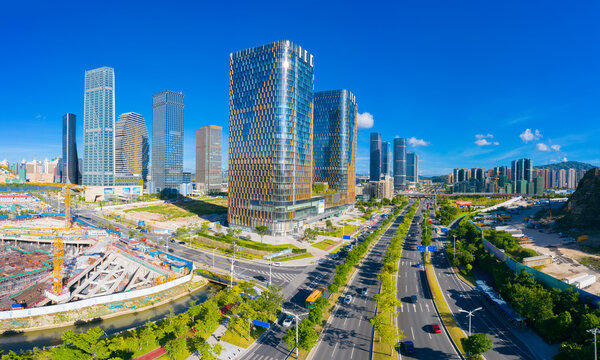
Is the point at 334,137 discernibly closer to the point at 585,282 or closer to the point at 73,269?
the point at 585,282

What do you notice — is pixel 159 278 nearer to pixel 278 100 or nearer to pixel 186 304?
pixel 186 304

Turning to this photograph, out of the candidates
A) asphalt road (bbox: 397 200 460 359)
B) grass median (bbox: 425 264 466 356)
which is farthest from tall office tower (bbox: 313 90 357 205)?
grass median (bbox: 425 264 466 356)

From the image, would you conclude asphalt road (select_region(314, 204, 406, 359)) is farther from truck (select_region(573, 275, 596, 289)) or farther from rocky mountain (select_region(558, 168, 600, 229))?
rocky mountain (select_region(558, 168, 600, 229))

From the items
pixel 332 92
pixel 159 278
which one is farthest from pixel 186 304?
pixel 332 92

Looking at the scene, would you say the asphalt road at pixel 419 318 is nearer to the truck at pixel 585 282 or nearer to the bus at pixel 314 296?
the bus at pixel 314 296

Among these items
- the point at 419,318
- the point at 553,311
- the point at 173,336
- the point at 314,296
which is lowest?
the point at 173,336

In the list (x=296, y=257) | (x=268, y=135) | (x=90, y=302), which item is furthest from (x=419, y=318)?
(x=268, y=135)

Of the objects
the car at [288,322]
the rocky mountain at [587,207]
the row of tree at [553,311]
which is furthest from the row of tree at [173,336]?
the rocky mountain at [587,207]
